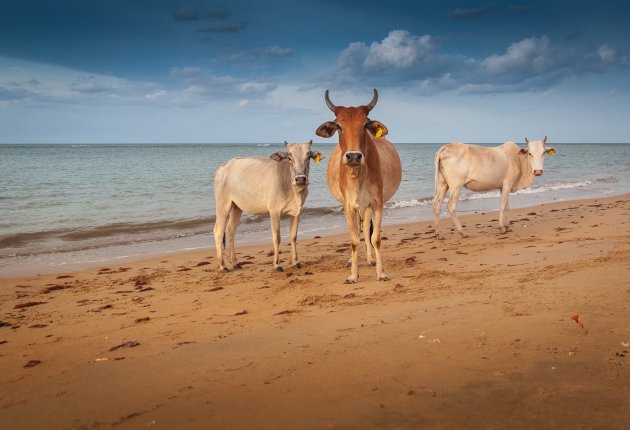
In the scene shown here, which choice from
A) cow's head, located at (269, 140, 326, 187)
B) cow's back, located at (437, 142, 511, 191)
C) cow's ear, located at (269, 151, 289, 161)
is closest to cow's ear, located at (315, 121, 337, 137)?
cow's head, located at (269, 140, 326, 187)

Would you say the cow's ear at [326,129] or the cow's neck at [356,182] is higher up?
the cow's ear at [326,129]

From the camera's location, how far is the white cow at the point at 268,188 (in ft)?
27.3

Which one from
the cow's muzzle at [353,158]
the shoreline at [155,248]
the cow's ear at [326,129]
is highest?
the cow's ear at [326,129]

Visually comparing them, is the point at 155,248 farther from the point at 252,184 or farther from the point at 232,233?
the point at 252,184

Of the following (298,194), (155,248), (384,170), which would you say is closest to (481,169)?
(384,170)

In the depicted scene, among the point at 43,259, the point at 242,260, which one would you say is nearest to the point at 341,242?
the point at 242,260

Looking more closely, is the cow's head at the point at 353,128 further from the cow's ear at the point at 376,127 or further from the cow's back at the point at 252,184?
the cow's back at the point at 252,184

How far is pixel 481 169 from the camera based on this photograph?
38.4ft

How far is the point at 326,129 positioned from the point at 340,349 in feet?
12.6

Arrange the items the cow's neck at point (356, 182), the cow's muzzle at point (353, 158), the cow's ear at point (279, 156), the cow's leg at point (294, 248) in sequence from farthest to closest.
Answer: the cow's leg at point (294, 248) < the cow's ear at point (279, 156) < the cow's neck at point (356, 182) < the cow's muzzle at point (353, 158)

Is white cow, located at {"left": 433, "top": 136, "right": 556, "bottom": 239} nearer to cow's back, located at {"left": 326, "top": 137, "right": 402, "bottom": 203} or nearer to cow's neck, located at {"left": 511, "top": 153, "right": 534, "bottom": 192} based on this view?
cow's neck, located at {"left": 511, "top": 153, "right": 534, "bottom": 192}

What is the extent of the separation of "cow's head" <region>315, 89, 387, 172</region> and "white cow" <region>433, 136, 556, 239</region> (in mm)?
5232

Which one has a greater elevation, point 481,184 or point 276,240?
point 481,184

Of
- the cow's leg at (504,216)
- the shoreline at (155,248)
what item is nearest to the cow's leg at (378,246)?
the shoreline at (155,248)
